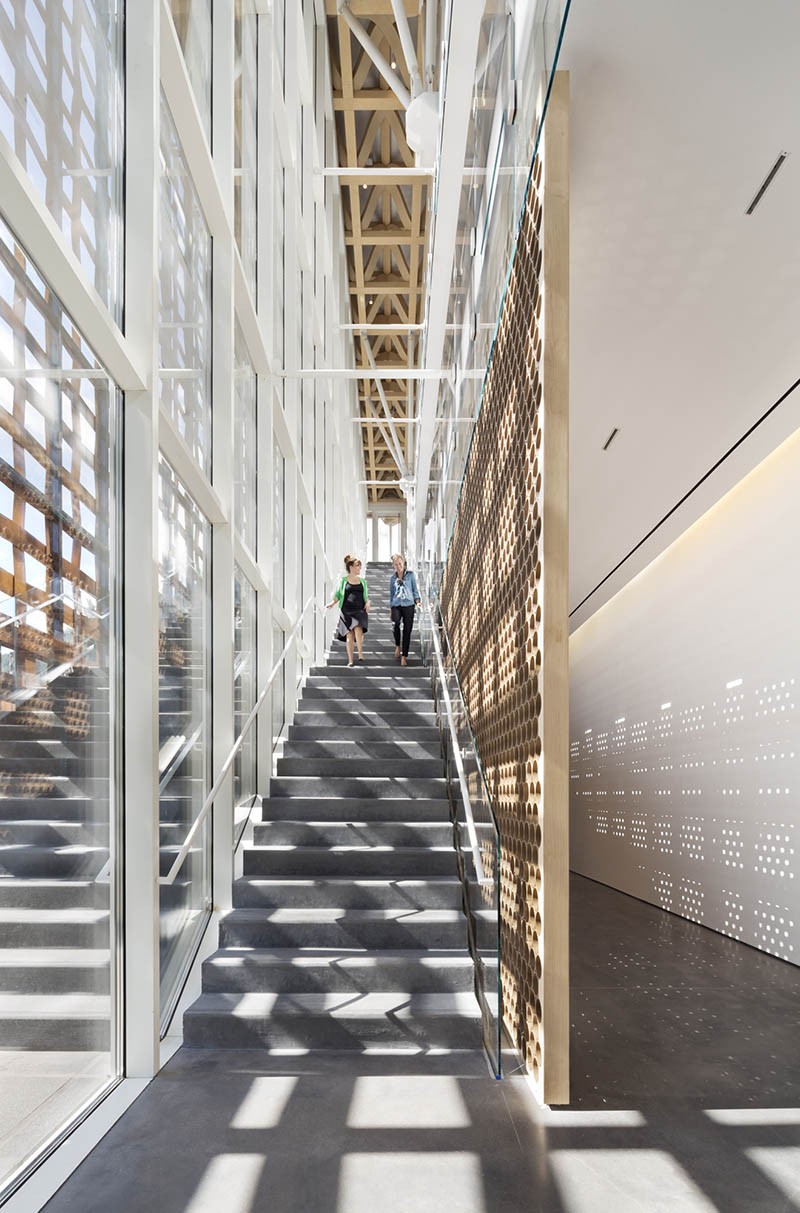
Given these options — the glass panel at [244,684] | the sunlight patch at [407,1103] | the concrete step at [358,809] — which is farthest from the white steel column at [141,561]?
the concrete step at [358,809]

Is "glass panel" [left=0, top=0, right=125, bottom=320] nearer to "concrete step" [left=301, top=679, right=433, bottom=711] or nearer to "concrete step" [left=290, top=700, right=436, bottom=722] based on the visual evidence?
"concrete step" [left=290, top=700, right=436, bottom=722]

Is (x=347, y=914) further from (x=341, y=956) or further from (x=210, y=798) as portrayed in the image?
(x=210, y=798)

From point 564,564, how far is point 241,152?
453 cm

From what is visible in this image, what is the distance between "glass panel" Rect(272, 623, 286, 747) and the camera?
8.77m

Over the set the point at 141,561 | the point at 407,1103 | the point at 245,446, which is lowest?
the point at 407,1103

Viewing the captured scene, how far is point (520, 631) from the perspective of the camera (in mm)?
4977

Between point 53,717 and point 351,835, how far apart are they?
3.88 metres

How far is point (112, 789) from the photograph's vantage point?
4.12 metres

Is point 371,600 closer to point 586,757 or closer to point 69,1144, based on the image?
point 586,757

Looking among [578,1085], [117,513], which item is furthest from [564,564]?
[578,1085]

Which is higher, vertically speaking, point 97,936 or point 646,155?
point 646,155

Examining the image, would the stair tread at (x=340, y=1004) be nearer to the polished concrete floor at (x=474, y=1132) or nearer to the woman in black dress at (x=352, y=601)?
the polished concrete floor at (x=474, y=1132)

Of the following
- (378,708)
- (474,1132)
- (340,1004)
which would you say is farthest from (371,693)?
(474,1132)

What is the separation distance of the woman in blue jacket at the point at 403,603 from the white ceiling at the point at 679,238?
12.6ft
